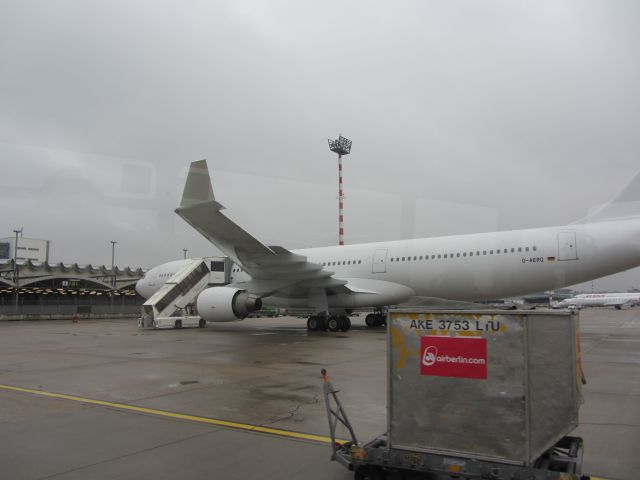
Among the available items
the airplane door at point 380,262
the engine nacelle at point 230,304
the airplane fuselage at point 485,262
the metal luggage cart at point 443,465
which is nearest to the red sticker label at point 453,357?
the metal luggage cart at point 443,465

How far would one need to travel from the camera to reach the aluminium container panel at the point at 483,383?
329cm

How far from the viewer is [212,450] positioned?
15.1 ft

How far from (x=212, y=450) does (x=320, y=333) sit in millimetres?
14444

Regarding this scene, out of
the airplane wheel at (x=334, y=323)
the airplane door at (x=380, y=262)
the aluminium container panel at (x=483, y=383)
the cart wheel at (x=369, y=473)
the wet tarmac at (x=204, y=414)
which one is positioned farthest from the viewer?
the airplane door at (x=380, y=262)

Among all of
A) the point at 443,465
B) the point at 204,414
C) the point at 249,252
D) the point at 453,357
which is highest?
the point at 249,252

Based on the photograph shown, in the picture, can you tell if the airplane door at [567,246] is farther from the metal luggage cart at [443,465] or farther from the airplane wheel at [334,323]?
the metal luggage cart at [443,465]

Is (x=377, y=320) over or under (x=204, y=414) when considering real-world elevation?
over

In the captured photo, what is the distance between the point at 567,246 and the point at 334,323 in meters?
8.79

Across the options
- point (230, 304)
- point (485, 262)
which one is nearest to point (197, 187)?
point (230, 304)

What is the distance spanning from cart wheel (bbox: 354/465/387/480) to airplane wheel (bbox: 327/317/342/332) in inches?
626

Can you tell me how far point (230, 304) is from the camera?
1883 centimetres

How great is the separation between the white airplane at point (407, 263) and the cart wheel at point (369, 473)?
11.2 meters

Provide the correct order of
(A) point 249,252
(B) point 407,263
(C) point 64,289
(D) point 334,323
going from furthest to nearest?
(C) point 64,289 < (D) point 334,323 < (B) point 407,263 < (A) point 249,252

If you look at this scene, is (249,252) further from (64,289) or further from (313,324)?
(64,289)
